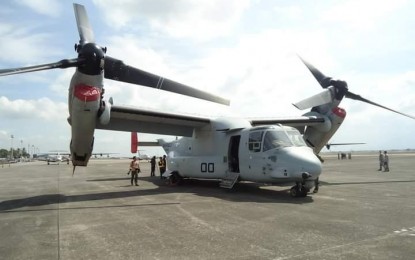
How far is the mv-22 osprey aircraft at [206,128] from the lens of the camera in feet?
37.2

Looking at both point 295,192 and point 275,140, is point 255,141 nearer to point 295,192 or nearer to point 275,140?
point 275,140

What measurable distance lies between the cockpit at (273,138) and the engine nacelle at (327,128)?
5.48 m

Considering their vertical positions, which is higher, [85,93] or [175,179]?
[85,93]

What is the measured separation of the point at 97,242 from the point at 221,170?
31.9 ft

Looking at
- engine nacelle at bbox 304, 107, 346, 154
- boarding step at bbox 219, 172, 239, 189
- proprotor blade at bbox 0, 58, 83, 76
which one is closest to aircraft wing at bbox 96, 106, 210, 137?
proprotor blade at bbox 0, 58, 83, 76

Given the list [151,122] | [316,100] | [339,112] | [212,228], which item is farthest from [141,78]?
[339,112]

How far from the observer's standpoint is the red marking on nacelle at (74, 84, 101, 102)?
11086 millimetres

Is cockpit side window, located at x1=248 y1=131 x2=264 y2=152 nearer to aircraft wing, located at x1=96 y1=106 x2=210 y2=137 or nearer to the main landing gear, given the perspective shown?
the main landing gear

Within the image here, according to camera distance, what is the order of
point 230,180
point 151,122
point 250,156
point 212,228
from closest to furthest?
point 212,228
point 250,156
point 230,180
point 151,122

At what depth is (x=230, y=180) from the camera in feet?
49.2

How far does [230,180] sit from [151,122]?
193 inches

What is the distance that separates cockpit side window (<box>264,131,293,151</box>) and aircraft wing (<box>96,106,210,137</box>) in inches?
161

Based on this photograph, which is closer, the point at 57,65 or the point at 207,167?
the point at 57,65

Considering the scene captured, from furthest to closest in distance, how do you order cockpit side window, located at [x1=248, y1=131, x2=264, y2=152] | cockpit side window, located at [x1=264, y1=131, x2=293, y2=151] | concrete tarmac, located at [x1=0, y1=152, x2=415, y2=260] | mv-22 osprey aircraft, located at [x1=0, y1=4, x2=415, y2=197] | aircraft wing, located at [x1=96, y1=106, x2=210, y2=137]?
aircraft wing, located at [x1=96, y1=106, x2=210, y2=137] < cockpit side window, located at [x1=248, y1=131, x2=264, y2=152] < cockpit side window, located at [x1=264, y1=131, x2=293, y2=151] < mv-22 osprey aircraft, located at [x1=0, y1=4, x2=415, y2=197] < concrete tarmac, located at [x1=0, y1=152, x2=415, y2=260]
